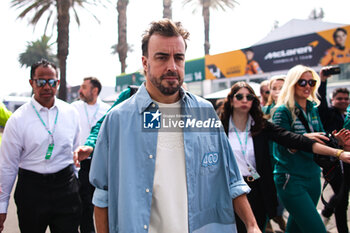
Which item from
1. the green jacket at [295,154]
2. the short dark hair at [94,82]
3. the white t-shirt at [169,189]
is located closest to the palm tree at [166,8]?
the short dark hair at [94,82]

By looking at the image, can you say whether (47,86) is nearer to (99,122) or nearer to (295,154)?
(99,122)

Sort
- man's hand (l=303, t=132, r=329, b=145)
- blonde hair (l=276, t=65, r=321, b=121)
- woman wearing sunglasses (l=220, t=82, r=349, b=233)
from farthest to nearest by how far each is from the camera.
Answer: blonde hair (l=276, t=65, r=321, b=121) < woman wearing sunglasses (l=220, t=82, r=349, b=233) < man's hand (l=303, t=132, r=329, b=145)

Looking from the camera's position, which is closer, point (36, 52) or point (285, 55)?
point (285, 55)

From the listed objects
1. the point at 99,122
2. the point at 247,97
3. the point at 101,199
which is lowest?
the point at 101,199

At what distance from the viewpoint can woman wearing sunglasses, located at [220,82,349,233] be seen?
2.99 metres

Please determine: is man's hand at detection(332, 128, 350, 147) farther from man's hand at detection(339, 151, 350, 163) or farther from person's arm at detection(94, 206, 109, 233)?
person's arm at detection(94, 206, 109, 233)

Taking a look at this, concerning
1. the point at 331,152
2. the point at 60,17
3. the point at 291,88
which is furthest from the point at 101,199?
the point at 60,17

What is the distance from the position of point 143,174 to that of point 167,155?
18cm

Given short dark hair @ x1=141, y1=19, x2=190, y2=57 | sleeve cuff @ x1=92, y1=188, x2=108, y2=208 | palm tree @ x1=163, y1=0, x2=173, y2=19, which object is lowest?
sleeve cuff @ x1=92, y1=188, x2=108, y2=208

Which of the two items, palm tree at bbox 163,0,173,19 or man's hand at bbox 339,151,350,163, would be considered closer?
man's hand at bbox 339,151,350,163

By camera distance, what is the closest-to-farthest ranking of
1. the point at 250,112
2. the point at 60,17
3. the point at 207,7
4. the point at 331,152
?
the point at 331,152, the point at 250,112, the point at 60,17, the point at 207,7

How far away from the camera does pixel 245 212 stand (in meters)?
1.71

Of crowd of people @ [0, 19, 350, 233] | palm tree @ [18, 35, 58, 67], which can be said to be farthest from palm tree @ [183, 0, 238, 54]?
palm tree @ [18, 35, 58, 67]

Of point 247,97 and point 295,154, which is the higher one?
point 247,97
